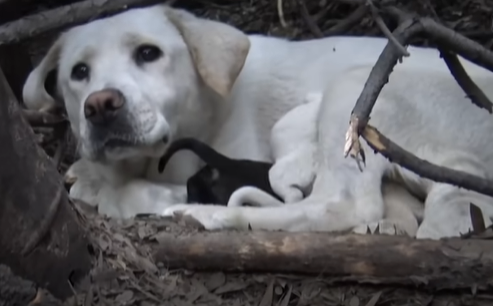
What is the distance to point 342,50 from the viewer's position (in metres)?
3.31

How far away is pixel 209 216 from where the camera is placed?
2602 millimetres

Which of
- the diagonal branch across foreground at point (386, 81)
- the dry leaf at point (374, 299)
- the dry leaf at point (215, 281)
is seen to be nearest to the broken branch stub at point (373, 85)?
the diagonal branch across foreground at point (386, 81)

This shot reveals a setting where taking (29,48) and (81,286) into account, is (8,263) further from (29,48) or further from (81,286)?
(29,48)

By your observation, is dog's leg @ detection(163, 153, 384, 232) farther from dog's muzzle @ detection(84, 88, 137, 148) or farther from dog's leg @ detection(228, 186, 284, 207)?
dog's muzzle @ detection(84, 88, 137, 148)

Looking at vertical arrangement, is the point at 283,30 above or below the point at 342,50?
below

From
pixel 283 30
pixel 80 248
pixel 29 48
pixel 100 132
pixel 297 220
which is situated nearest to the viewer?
pixel 80 248

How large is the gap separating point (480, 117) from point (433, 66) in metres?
0.34

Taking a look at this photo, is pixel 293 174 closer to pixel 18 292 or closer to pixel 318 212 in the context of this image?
pixel 318 212

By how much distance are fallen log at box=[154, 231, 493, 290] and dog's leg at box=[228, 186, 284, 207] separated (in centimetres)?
61

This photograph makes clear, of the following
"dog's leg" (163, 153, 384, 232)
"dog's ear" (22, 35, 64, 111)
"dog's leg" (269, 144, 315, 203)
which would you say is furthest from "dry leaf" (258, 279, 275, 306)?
"dog's ear" (22, 35, 64, 111)

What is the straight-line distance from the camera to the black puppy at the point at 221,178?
9.57 ft

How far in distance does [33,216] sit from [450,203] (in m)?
1.13

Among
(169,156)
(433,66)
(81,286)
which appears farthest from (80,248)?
(433,66)

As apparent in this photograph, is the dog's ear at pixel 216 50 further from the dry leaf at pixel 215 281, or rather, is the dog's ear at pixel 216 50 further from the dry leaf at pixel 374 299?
the dry leaf at pixel 374 299
